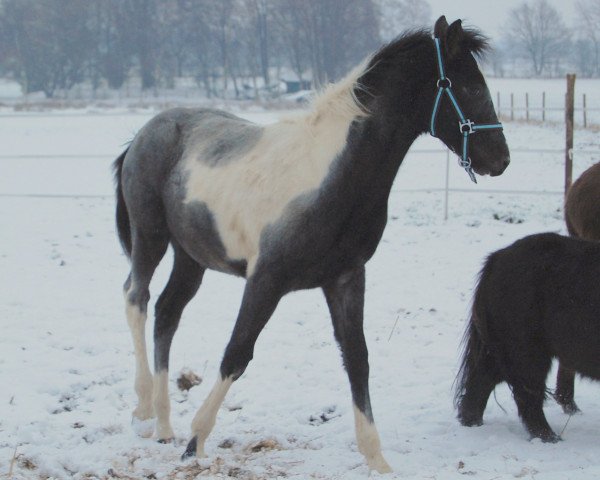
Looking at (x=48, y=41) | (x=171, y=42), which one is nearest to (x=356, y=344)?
(x=48, y=41)

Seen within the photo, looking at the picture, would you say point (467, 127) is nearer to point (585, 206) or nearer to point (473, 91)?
point (473, 91)

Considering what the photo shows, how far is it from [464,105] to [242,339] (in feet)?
4.64

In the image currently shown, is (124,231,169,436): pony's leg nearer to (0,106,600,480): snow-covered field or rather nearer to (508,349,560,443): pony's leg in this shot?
(0,106,600,480): snow-covered field

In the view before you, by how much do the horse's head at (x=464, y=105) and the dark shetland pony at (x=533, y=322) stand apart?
2.75 feet

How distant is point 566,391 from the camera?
15.6 feet

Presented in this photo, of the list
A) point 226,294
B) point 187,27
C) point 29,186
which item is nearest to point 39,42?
point 187,27

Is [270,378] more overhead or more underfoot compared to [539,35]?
more underfoot

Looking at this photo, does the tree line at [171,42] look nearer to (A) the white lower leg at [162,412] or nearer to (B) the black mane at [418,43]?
(A) the white lower leg at [162,412]

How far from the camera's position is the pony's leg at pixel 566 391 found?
15.6ft

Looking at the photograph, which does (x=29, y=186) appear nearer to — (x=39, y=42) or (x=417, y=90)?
(x=417, y=90)

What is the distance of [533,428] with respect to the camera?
171 inches

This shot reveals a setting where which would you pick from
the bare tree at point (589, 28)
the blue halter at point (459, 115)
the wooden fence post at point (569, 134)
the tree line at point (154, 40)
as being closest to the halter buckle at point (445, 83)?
the blue halter at point (459, 115)

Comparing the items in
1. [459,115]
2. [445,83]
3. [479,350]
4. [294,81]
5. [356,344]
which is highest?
[445,83]

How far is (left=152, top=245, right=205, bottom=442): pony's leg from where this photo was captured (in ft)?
15.1
